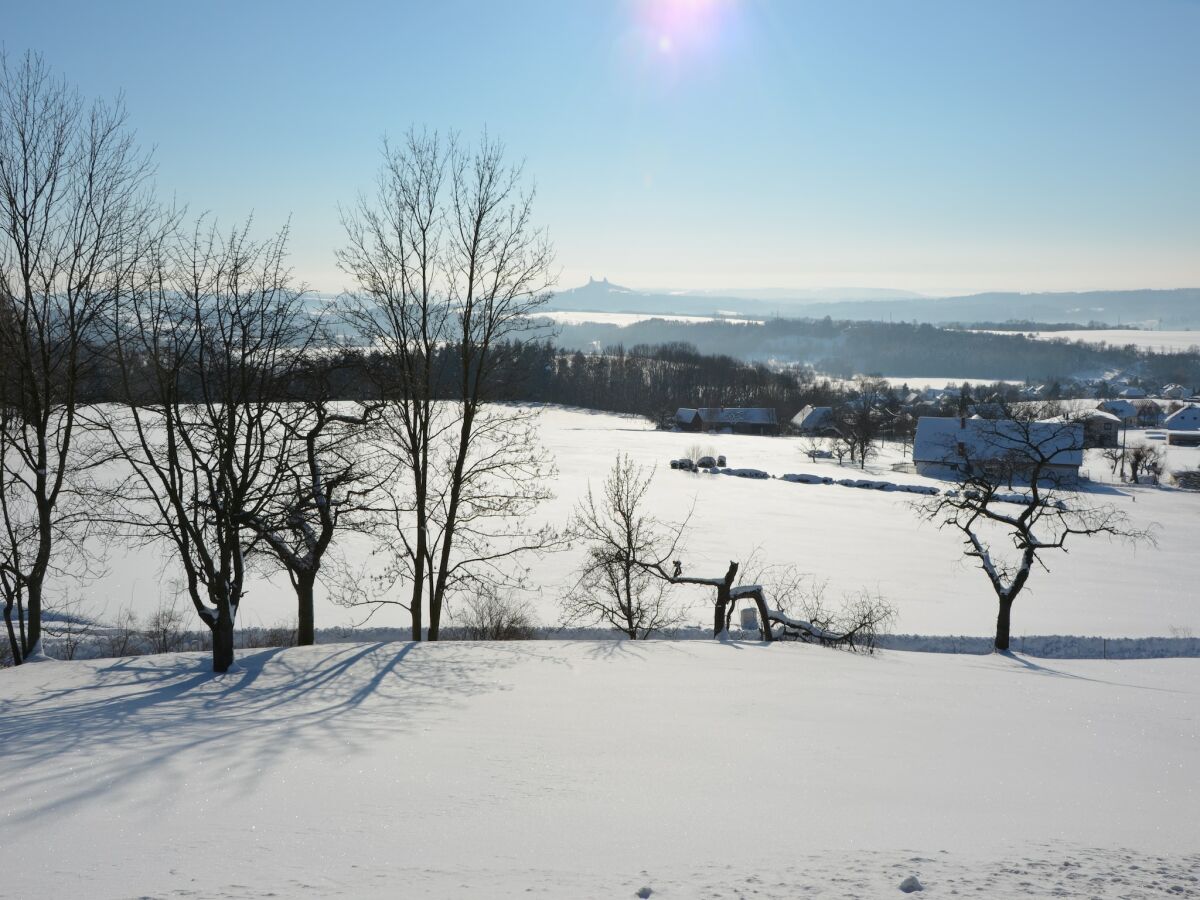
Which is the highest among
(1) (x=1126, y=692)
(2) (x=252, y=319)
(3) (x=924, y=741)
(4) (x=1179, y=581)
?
(2) (x=252, y=319)

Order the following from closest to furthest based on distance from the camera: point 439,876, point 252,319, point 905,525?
point 439,876, point 252,319, point 905,525

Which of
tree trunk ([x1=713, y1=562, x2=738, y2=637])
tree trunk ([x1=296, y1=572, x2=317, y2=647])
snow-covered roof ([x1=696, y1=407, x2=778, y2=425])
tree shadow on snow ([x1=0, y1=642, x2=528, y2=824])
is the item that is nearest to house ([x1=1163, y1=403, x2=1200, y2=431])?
snow-covered roof ([x1=696, y1=407, x2=778, y2=425])

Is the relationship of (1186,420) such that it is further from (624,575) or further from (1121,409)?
(624,575)

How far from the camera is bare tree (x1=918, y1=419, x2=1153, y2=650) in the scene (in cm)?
1633

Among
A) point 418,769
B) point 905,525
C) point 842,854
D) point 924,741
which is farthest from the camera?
point 905,525

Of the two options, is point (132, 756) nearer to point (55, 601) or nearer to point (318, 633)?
point (318, 633)

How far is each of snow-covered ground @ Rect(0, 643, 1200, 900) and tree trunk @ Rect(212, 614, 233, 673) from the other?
311 millimetres

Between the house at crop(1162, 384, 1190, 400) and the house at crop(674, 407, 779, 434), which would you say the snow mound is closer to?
the house at crop(674, 407, 779, 434)

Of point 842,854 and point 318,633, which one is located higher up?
point 842,854

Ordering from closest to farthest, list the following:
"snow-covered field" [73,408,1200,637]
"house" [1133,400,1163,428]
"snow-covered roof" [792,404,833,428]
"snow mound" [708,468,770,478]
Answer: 1. "snow-covered field" [73,408,1200,637]
2. "snow mound" [708,468,770,478]
3. "snow-covered roof" [792,404,833,428]
4. "house" [1133,400,1163,428]

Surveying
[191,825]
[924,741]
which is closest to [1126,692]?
[924,741]

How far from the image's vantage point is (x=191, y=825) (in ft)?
15.8

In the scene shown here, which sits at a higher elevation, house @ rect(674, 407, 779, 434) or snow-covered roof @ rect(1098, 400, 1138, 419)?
snow-covered roof @ rect(1098, 400, 1138, 419)

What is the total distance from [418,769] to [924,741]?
4595 mm
